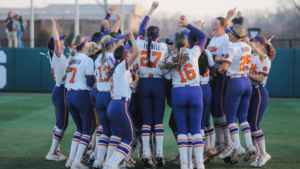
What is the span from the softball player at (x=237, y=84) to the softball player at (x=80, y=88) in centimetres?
206

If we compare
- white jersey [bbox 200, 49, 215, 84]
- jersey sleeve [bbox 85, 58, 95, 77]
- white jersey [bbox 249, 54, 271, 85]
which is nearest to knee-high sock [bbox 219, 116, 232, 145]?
white jersey [bbox 249, 54, 271, 85]

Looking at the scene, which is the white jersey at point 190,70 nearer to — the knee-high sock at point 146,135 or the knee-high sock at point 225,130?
the knee-high sock at point 146,135

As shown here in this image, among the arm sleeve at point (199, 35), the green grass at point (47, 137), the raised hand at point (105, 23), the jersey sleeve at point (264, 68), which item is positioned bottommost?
the green grass at point (47, 137)

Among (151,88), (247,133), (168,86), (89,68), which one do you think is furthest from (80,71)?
(247,133)

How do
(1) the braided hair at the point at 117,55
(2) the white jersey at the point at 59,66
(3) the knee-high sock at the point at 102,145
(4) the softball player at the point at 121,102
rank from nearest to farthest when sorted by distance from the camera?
(4) the softball player at the point at 121,102 → (1) the braided hair at the point at 117,55 → (3) the knee-high sock at the point at 102,145 → (2) the white jersey at the point at 59,66

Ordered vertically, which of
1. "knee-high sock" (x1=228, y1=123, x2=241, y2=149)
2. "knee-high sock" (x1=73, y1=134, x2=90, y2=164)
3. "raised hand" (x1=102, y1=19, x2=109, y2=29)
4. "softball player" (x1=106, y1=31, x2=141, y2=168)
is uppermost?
"raised hand" (x1=102, y1=19, x2=109, y2=29)

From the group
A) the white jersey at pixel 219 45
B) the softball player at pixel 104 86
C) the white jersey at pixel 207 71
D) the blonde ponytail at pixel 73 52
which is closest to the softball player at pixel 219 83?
the white jersey at pixel 219 45

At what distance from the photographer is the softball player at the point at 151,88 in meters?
5.45

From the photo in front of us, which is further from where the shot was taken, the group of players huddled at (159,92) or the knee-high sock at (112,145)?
the knee-high sock at (112,145)

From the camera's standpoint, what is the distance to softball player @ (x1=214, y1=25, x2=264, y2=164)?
18.1 ft

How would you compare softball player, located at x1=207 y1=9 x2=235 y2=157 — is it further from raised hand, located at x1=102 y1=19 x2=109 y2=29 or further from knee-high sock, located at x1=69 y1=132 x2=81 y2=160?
knee-high sock, located at x1=69 y1=132 x2=81 y2=160

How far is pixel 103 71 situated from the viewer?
17.1 ft

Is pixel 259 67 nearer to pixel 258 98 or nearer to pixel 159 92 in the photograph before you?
pixel 258 98

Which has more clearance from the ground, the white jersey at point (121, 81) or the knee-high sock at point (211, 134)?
the white jersey at point (121, 81)
